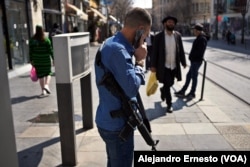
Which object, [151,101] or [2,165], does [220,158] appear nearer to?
[2,165]

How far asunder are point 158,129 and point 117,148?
2.81 metres

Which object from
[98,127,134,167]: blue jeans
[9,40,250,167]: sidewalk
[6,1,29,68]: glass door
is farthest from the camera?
[6,1,29,68]: glass door

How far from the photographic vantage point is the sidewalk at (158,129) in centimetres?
438

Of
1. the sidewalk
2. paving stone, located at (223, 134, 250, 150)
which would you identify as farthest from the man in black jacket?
paving stone, located at (223, 134, 250, 150)

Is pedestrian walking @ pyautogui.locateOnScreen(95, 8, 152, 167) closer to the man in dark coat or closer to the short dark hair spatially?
the short dark hair

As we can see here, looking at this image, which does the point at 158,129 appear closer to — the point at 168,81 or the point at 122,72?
the point at 168,81

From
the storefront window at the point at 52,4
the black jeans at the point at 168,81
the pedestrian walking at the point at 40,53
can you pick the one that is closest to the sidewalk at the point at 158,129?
the black jeans at the point at 168,81

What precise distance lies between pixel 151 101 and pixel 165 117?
1375mm

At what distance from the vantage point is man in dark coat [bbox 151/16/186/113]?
5984 mm

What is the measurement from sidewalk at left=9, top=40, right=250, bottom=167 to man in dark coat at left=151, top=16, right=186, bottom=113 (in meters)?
0.72

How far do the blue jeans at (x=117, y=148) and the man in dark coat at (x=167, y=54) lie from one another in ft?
11.9

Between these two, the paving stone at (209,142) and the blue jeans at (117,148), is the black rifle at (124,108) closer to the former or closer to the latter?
the blue jeans at (117,148)

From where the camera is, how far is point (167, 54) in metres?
6.11

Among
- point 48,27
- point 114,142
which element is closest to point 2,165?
point 114,142
